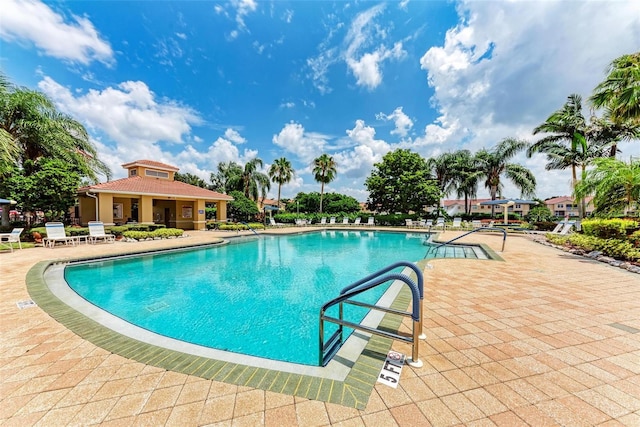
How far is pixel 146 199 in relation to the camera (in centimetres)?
1667

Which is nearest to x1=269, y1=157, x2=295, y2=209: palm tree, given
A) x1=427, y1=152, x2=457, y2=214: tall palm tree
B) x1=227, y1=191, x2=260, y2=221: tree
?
x1=227, y1=191, x2=260, y2=221: tree

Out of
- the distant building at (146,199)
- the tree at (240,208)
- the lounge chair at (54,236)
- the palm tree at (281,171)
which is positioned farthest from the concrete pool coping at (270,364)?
the palm tree at (281,171)

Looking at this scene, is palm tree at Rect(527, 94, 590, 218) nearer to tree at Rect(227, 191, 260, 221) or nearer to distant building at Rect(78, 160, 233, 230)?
distant building at Rect(78, 160, 233, 230)

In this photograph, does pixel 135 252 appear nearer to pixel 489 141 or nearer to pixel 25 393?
pixel 25 393

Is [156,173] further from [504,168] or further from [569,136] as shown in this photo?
[504,168]

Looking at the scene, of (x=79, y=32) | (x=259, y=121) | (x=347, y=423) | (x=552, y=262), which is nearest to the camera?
(x=347, y=423)

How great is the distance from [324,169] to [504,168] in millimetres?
19697

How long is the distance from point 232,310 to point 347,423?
417 cm

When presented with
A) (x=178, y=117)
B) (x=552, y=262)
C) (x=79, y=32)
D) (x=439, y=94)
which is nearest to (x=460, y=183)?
(x=439, y=94)

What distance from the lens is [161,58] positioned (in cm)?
1499

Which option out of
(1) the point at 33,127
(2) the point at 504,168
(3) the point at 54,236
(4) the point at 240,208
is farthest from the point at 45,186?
(2) the point at 504,168

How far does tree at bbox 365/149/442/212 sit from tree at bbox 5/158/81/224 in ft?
78.3

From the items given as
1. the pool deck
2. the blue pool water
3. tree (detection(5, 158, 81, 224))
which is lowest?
the blue pool water

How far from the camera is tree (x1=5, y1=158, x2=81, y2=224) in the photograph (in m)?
12.3
